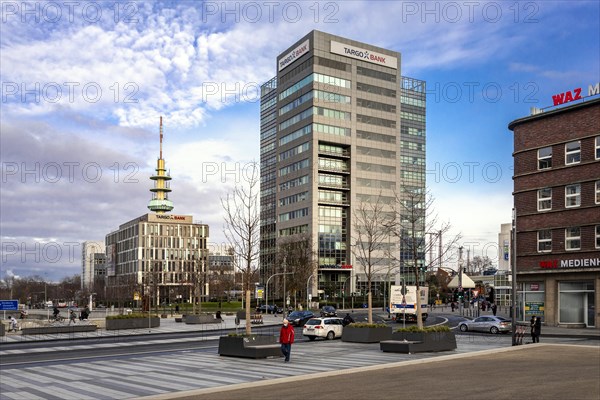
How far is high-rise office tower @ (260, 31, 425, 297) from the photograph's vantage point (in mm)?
124375

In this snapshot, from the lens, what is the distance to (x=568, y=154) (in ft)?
164

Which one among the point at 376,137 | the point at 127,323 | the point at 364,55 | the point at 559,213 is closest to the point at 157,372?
the point at 127,323

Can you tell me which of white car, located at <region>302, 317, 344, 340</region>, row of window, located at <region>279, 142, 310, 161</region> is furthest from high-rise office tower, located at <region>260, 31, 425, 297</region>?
white car, located at <region>302, 317, 344, 340</region>

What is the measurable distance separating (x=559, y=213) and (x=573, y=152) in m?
5.07

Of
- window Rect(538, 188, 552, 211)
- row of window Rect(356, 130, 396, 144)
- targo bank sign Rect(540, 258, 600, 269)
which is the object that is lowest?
targo bank sign Rect(540, 258, 600, 269)

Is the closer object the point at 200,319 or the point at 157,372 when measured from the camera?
the point at 157,372

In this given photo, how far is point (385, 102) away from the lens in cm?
13250

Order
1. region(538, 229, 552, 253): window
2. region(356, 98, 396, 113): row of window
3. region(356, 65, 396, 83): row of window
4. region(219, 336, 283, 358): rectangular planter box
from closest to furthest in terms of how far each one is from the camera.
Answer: region(219, 336, 283, 358): rectangular planter box
region(538, 229, 552, 253): window
region(356, 98, 396, 113): row of window
region(356, 65, 396, 83): row of window

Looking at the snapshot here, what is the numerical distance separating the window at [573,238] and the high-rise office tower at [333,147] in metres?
70.5

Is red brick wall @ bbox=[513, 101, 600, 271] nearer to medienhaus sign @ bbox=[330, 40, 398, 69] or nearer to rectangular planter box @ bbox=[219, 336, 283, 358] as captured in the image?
rectangular planter box @ bbox=[219, 336, 283, 358]

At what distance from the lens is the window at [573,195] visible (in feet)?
161

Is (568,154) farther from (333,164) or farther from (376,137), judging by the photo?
(376,137)

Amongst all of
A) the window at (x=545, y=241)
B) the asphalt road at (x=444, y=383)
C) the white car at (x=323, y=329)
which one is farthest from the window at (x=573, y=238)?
the asphalt road at (x=444, y=383)

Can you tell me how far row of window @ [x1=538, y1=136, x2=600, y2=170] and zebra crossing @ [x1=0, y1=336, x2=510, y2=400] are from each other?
2589 cm
